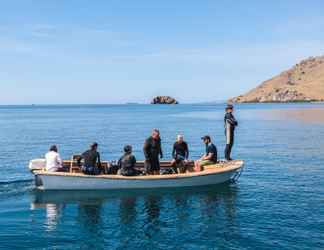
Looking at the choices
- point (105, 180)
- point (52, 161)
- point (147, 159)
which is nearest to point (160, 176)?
point (147, 159)

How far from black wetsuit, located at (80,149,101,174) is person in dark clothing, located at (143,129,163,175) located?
7.96ft

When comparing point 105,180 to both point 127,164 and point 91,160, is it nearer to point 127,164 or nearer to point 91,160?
point 91,160

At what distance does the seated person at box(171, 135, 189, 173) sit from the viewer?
22.2 m

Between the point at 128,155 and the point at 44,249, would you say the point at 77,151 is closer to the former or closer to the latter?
the point at 128,155

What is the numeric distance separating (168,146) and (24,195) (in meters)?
24.8

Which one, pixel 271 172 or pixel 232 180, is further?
pixel 271 172

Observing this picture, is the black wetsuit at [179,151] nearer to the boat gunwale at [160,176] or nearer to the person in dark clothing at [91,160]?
the boat gunwale at [160,176]

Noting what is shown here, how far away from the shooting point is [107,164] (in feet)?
72.6

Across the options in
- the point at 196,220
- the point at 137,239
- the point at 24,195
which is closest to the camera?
the point at 137,239

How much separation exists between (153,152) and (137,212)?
4.22 metres

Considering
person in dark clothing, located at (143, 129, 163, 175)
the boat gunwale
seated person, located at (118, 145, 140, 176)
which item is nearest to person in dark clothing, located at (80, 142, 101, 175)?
the boat gunwale

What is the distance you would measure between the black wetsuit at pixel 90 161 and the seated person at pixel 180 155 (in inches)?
164

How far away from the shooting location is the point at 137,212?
57.6 ft

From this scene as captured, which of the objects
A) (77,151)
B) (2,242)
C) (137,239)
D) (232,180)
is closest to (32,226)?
(2,242)
